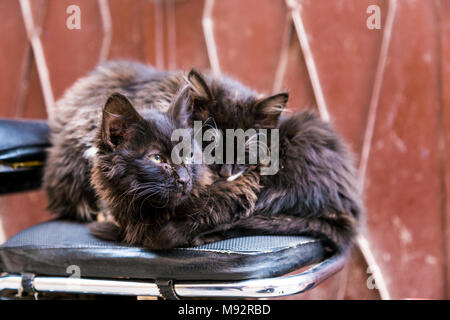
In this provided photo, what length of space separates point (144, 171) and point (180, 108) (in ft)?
0.80

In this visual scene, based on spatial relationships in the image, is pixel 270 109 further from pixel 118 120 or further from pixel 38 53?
pixel 38 53

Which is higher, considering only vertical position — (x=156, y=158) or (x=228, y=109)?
(x=228, y=109)

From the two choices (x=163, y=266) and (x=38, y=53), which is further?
(x=38, y=53)

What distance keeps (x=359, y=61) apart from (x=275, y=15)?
488 millimetres

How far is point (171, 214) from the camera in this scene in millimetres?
999

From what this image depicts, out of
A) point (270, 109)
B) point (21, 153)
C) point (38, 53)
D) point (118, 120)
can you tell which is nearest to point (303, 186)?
point (270, 109)

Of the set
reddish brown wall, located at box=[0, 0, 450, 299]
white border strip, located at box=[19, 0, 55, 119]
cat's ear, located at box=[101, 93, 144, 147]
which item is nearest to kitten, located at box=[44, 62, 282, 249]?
cat's ear, located at box=[101, 93, 144, 147]

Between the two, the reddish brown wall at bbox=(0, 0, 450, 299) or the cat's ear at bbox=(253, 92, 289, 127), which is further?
the reddish brown wall at bbox=(0, 0, 450, 299)

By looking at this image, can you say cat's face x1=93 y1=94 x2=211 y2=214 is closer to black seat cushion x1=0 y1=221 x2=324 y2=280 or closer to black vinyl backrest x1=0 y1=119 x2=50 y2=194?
black seat cushion x1=0 y1=221 x2=324 y2=280

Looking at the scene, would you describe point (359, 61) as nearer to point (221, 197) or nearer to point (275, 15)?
point (275, 15)

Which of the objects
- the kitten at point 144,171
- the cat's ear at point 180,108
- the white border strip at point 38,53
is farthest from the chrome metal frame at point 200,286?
the white border strip at point 38,53

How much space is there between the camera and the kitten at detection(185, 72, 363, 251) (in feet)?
3.44

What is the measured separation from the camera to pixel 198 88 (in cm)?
120

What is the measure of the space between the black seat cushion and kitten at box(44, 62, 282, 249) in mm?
42
